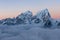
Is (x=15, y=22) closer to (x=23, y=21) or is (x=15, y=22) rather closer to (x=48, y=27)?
(x=23, y=21)

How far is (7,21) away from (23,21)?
10244 millimetres

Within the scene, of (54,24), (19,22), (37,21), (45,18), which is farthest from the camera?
(19,22)

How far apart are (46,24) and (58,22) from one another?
1144cm

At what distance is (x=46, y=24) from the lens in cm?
6969

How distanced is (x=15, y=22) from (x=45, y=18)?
3553 cm

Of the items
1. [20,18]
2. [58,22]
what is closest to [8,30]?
[20,18]

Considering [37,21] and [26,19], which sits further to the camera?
[26,19]

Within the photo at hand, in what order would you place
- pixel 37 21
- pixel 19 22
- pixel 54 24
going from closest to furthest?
pixel 54 24 → pixel 37 21 → pixel 19 22

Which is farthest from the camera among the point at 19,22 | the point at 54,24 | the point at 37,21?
the point at 19,22

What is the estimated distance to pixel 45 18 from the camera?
6750cm

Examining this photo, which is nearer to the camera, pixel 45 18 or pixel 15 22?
pixel 45 18

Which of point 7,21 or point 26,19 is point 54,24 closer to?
point 26,19

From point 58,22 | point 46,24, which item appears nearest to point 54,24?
point 58,22

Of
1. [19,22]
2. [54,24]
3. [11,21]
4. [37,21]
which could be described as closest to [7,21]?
[11,21]
